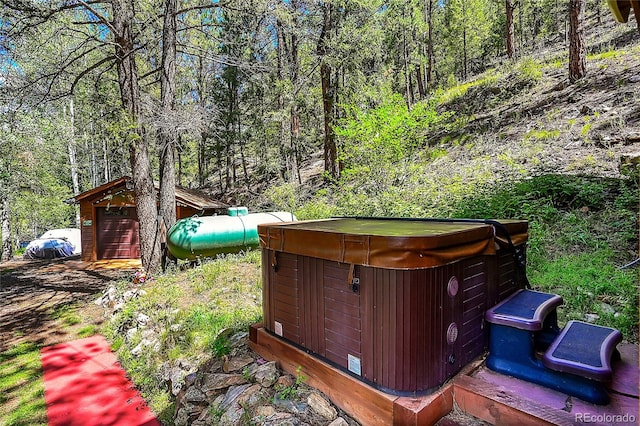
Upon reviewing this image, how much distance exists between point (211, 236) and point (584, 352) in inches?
258

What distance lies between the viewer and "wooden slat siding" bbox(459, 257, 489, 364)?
2.12 metres

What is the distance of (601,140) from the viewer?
6.13 meters

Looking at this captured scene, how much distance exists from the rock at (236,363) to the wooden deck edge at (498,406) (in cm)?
180

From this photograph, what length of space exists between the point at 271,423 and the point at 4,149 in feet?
43.9

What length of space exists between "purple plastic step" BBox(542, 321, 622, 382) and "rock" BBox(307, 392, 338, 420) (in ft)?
4.20

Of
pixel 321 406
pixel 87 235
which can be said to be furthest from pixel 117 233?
pixel 321 406

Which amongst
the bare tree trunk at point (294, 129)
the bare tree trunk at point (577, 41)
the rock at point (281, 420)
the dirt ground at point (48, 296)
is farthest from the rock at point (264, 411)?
the bare tree trunk at point (577, 41)

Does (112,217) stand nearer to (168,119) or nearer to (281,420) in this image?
(168,119)

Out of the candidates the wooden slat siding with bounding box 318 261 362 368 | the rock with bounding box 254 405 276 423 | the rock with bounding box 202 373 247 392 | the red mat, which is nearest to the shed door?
the red mat

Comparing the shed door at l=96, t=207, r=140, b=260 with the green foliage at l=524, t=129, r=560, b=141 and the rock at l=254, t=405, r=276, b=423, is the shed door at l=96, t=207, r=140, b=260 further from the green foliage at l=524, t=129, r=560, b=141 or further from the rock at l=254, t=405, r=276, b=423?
the green foliage at l=524, t=129, r=560, b=141

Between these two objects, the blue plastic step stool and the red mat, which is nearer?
the blue plastic step stool

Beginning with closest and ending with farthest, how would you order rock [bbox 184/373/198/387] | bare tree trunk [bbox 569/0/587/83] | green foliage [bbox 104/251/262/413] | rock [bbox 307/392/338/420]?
rock [bbox 307/392/338/420]
rock [bbox 184/373/198/387]
green foliage [bbox 104/251/262/413]
bare tree trunk [bbox 569/0/587/83]

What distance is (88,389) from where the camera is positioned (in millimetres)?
4121

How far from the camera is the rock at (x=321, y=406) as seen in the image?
2.17 meters
